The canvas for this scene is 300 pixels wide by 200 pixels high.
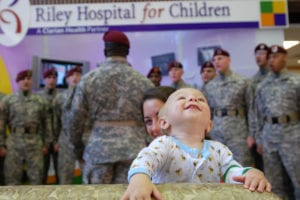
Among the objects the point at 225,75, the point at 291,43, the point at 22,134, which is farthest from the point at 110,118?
the point at 291,43

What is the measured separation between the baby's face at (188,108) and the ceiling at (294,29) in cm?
391

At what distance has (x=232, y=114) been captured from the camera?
3.44 meters

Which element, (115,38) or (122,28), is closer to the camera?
(115,38)

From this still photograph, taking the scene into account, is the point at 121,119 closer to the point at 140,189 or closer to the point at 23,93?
the point at 140,189

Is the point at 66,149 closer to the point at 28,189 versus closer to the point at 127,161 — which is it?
the point at 127,161

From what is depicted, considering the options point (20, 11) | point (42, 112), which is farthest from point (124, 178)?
point (20, 11)

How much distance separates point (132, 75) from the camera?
234 cm


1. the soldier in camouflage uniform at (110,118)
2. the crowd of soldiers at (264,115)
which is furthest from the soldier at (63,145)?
the soldier in camouflage uniform at (110,118)

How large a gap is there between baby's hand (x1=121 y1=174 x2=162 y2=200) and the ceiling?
4.22m

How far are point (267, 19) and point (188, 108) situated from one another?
3395mm

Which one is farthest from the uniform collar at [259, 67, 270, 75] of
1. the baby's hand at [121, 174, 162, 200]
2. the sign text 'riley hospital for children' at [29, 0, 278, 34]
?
the baby's hand at [121, 174, 162, 200]

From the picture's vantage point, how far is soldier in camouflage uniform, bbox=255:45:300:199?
9.87ft

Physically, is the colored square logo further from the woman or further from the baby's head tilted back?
the baby's head tilted back

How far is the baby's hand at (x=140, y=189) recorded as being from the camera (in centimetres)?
80
